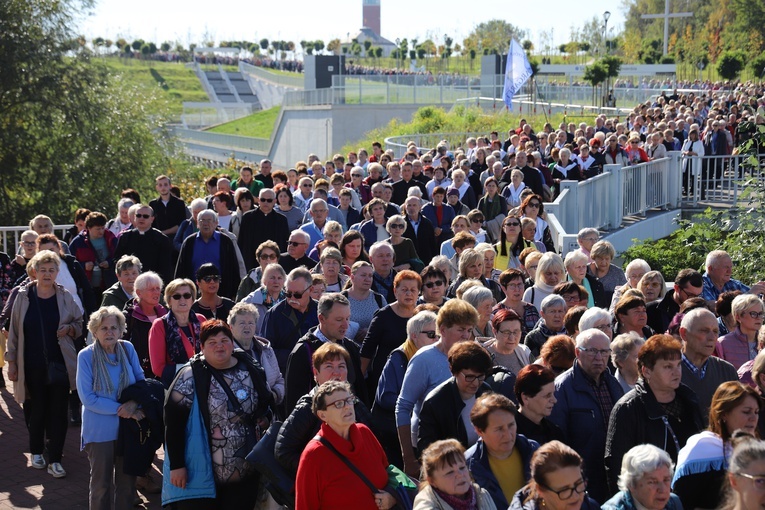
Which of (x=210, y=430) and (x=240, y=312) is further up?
(x=240, y=312)

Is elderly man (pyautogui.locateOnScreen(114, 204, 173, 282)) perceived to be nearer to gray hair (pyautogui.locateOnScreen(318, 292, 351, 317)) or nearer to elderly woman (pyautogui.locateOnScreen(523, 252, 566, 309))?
elderly woman (pyautogui.locateOnScreen(523, 252, 566, 309))

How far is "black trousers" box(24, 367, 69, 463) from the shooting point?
29.3ft

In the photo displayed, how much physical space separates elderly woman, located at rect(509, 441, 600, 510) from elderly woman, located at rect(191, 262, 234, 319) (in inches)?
172

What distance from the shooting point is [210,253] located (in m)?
11.4

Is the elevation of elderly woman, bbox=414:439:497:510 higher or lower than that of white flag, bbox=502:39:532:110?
lower

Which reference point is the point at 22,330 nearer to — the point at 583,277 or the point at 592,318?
the point at 592,318

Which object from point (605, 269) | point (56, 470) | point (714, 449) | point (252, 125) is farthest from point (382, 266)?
point (252, 125)

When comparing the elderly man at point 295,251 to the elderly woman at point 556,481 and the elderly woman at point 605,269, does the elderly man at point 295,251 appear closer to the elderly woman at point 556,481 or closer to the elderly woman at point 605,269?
the elderly woman at point 605,269

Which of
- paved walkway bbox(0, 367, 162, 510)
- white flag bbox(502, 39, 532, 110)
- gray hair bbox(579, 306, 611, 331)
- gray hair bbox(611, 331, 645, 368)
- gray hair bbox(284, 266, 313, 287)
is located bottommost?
paved walkway bbox(0, 367, 162, 510)

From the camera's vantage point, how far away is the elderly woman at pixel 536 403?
Answer: 595 cm

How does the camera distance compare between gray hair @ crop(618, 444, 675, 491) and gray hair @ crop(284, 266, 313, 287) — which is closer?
gray hair @ crop(618, 444, 675, 491)

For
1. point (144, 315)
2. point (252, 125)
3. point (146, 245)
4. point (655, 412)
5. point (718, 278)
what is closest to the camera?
point (655, 412)

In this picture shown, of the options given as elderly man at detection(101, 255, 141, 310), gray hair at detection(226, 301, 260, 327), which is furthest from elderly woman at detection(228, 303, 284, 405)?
elderly man at detection(101, 255, 141, 310)

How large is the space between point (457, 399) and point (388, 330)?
1.69 m
